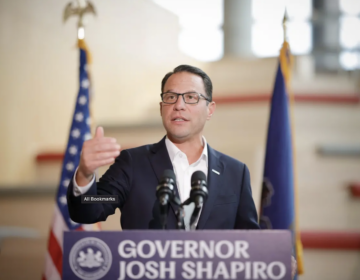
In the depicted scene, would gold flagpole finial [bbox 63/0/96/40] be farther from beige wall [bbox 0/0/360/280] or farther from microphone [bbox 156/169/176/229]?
microphone [bbox 156/169/176/229]

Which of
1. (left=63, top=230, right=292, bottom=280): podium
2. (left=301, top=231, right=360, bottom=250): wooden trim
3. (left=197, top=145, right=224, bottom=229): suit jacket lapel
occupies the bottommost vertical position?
(left=301, top=231, right=360, bottom=250): wooden trim

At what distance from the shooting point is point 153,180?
4.29ft

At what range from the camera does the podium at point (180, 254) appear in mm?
951

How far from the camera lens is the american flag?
204 centimetres

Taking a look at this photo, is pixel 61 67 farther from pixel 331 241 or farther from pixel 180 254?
pixel 180 254

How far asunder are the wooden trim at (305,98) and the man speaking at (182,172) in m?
1.70

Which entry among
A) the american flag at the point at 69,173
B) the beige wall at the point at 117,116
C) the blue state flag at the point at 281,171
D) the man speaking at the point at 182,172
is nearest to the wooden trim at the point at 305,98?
the beige wall at the point at 117,116

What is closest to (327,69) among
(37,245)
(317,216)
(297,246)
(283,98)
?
(317,216)

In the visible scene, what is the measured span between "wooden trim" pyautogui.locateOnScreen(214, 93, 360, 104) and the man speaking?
66.8 inches

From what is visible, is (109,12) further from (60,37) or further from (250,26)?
(250,26)

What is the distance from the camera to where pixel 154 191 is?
1288 millimetres

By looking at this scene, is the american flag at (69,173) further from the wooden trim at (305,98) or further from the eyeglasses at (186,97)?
the wooden trim at (305,98)

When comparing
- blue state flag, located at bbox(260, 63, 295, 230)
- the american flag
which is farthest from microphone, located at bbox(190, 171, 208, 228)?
the american flag

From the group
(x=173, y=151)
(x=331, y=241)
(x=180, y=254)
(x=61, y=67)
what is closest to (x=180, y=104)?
(x=173, y=151)
